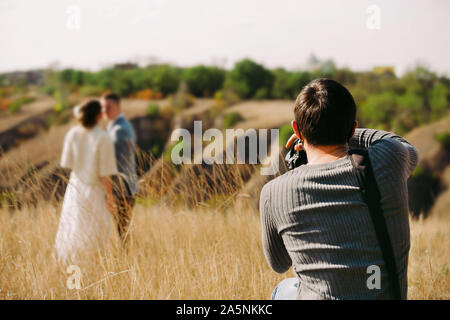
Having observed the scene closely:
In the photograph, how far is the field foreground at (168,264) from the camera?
2.40 metres

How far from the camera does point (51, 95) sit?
1118 inches

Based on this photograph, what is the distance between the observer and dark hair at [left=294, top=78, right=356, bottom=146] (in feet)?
4.17

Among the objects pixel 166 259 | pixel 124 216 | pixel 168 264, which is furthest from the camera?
pixel 124 216

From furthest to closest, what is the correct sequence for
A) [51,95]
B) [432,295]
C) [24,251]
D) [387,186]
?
1. [51,95]
2. [24,251]
3. [432,295]
4. [387,186]

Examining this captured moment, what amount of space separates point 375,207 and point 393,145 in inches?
9.3

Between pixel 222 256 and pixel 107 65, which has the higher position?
pixel 107 65

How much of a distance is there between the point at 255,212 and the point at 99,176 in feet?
5.45

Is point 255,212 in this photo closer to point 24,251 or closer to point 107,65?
point 24,251

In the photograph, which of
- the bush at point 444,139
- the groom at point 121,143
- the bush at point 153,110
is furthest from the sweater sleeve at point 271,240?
the bush at point 153,110

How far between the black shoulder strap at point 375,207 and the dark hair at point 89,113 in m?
3.09

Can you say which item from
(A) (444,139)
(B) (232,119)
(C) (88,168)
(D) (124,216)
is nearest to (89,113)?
(C) (88,168)

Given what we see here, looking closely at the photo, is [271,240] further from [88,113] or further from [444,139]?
Result: [444,139]

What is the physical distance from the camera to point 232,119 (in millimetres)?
21406

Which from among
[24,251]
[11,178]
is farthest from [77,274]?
[11,178]
